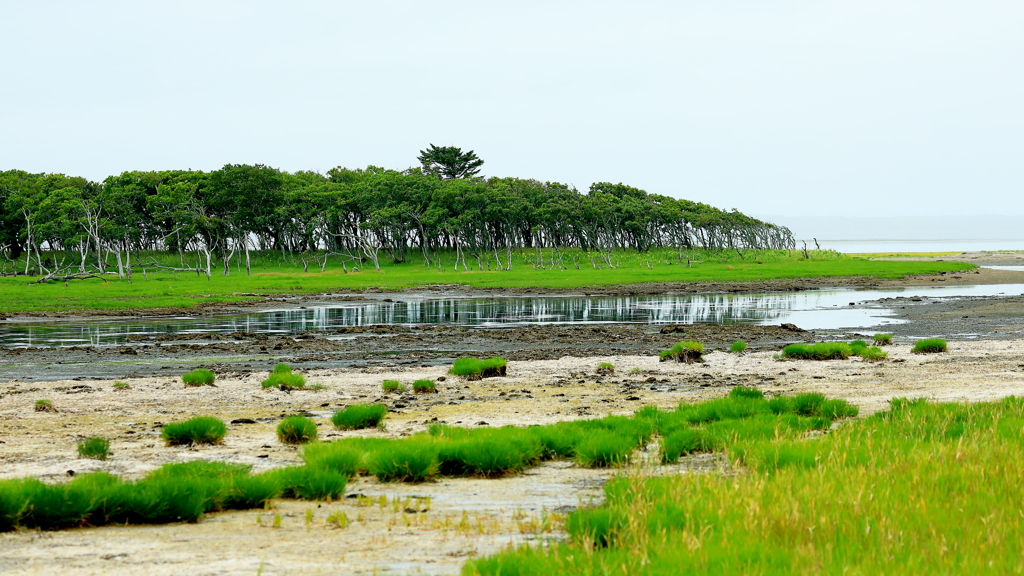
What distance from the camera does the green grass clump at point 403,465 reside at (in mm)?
9266

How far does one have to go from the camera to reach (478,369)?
20.5 meters

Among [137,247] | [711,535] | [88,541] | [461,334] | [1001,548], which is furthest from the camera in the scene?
[137,247]

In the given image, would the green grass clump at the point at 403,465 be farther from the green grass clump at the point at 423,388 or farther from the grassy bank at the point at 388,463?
the green grass clump at the point at 423,388

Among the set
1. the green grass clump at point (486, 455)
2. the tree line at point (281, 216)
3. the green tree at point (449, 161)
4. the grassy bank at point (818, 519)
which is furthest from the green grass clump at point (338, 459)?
the green tree at point (449, 161)

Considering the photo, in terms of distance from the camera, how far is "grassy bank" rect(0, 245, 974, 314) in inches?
2162

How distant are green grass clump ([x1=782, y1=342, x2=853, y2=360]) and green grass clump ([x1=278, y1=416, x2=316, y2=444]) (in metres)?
15.9

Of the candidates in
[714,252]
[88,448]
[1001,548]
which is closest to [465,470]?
[88,448]

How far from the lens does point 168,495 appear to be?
758 cm

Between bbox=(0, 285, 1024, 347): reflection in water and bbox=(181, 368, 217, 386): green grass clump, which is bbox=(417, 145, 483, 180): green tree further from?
bbox=(181, 368, 217, 386): green grass clump

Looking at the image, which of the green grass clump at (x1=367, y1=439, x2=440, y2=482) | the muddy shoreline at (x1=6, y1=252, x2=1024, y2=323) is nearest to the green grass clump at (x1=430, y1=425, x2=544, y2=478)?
the green grass clump at (x1=367, y1=439, x2=440, y2=482)

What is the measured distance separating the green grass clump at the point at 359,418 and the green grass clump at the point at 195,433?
199cm

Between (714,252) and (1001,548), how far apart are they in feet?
479

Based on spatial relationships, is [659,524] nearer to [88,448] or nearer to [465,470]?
[465,470]

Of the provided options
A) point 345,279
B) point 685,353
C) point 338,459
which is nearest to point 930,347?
point 685,353
